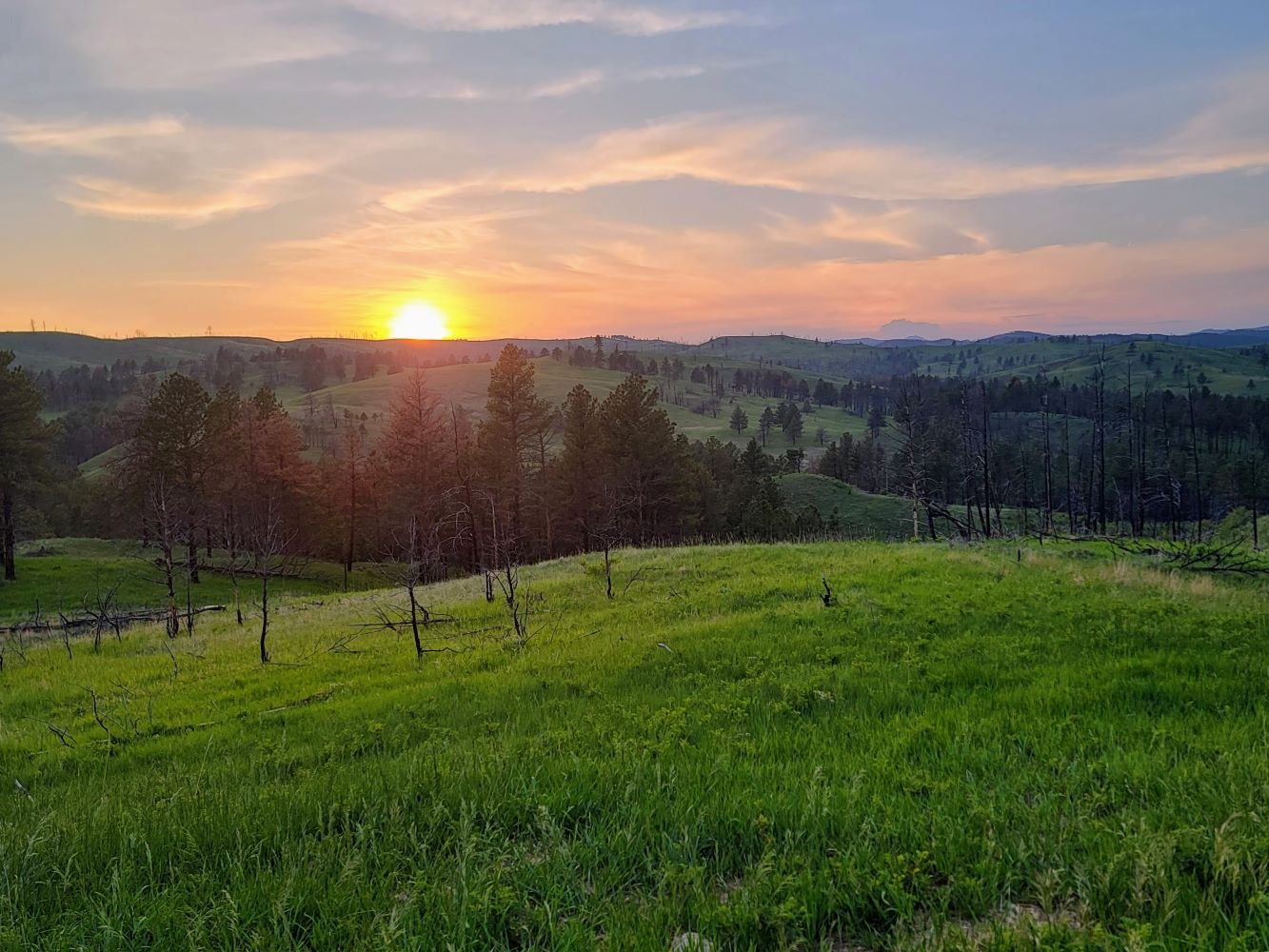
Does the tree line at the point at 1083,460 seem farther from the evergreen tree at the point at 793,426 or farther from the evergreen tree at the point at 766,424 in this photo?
the evergreen tree at the point at 766,424

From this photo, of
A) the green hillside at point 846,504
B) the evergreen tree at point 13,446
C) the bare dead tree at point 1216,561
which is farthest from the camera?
the green hillside at point 846,504

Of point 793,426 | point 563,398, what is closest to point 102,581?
point 793,426

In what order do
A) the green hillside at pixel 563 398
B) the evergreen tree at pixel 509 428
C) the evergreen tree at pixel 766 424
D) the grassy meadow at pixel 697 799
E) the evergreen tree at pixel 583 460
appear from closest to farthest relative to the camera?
the grassy meadow at pixel 697 799, the evergreen tree at pixel 509 428, the evergreen tree at pixel 583 460, the evergreen tree at pixel 766 424, the green hillside at pixel 563 398

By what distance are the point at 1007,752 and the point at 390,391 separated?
174 metres

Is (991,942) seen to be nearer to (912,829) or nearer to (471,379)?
(912,829)

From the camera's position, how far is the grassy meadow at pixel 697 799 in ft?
9.84

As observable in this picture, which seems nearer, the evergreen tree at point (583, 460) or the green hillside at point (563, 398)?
the evergreen tree at point (583, 460)

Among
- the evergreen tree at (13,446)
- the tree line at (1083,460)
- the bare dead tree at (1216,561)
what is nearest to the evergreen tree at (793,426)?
the tree line at (1083,460)

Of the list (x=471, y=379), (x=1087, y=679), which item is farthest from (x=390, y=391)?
(x=1087, y=679)

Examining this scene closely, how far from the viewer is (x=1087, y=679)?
655 centimetres

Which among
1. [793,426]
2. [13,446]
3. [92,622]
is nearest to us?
[92,622]

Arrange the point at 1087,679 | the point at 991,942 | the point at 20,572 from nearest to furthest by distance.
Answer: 1. the point at 991,942
2. the point at 1087,679
3. the point at 20,572

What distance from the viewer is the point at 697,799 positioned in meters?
4.14

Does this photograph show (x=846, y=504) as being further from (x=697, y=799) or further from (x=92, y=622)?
(x=697, y=799)
